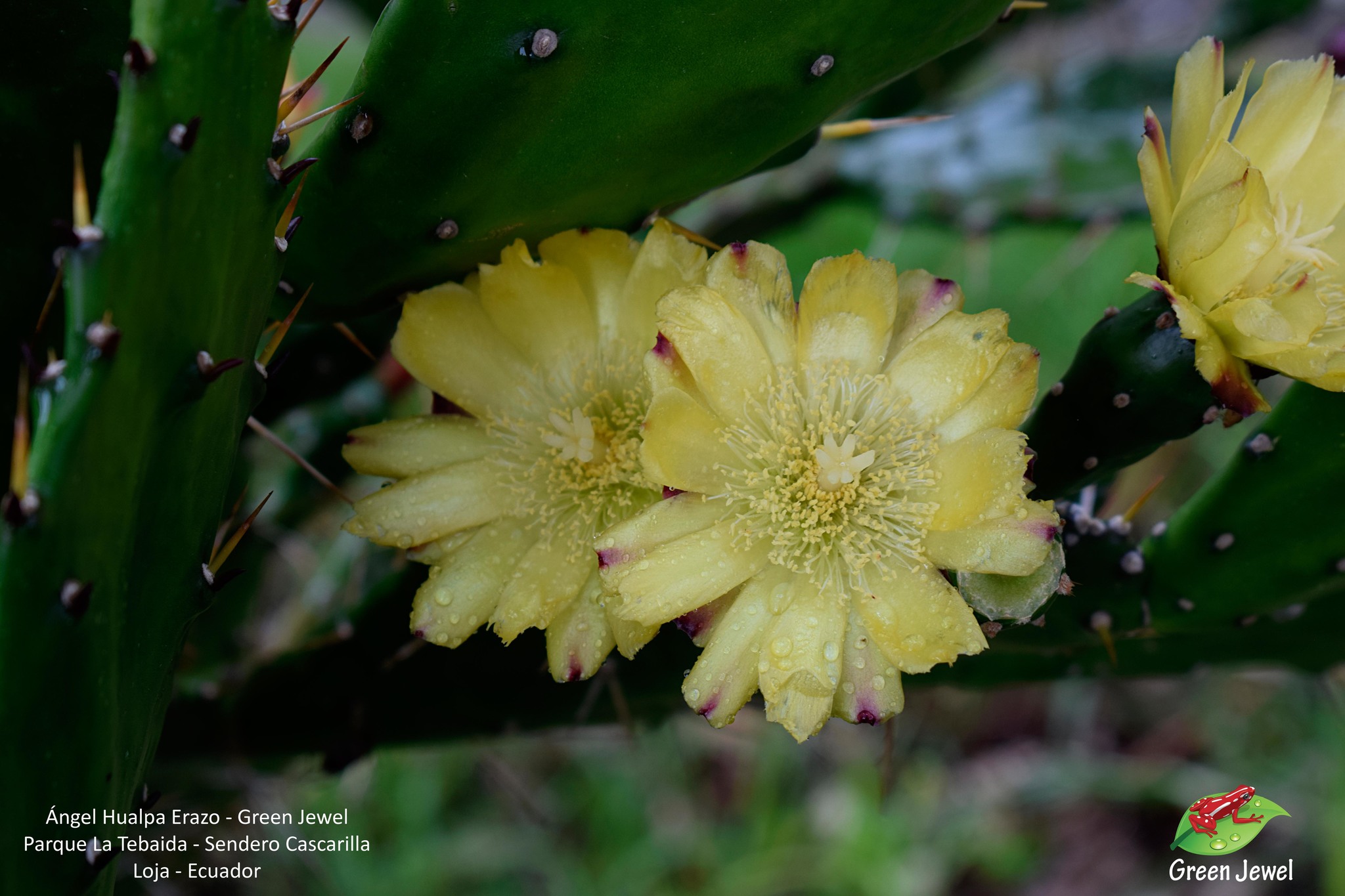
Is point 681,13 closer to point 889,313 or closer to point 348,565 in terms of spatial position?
point 889,313

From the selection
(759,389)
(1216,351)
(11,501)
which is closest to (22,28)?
(11,501)

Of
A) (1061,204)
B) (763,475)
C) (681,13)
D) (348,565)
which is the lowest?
(348,565)

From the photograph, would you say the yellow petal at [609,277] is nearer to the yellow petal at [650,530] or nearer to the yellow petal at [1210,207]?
the yellow petal at [650,530]

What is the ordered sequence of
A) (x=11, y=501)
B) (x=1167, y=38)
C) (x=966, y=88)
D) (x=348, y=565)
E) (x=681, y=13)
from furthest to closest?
(x=966, y=88)
(x=1167, y=38)
(x=348, y=565)
(x=681, y=13)
(x=11, y=501)

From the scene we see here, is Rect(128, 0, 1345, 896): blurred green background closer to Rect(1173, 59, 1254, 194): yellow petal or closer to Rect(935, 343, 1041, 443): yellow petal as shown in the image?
Rect(935, 343, 1041, 443): yellow petal

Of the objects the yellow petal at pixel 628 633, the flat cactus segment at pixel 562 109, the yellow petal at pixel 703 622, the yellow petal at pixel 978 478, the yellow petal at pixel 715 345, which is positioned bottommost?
the yellow petal at pixel 703 622

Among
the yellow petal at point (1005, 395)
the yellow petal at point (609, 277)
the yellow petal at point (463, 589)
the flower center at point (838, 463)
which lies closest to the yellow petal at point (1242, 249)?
the yellow petal at point (1005, 395)

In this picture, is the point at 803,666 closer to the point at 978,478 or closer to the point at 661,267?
the point at 978,478
